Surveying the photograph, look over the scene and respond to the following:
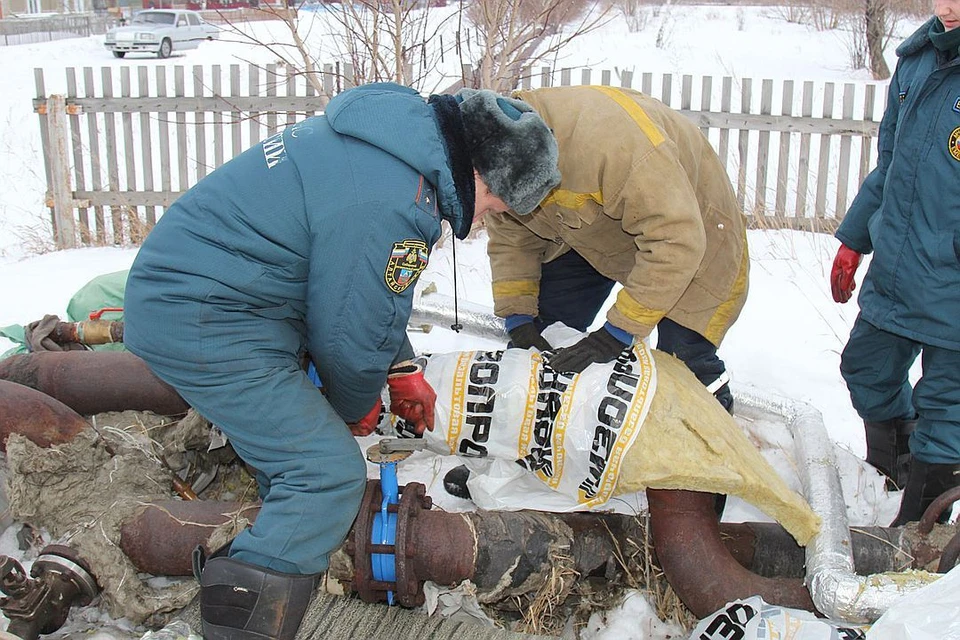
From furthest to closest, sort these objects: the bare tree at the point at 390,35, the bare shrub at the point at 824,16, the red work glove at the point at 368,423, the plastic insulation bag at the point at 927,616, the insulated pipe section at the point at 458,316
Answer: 1. the bare shrub at the point at 824,16
2. the bare tree at the point at 390,35
3. the insulated pipe section at the point at 458,316
4. the red work glove at the point at 368,423
5. the plastic insulation bag at the point at 927,616

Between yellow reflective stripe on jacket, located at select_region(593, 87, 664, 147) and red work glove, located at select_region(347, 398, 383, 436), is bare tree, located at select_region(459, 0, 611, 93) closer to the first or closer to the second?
yellow reflective stripe on jacket, located at select_region(593, 87, 664, 147)

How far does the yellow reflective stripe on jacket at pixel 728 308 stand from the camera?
3.03 meters

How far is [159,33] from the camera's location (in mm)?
22750

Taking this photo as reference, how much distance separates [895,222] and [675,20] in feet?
78.3

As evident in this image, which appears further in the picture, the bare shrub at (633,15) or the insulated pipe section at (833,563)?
the bare shrub at (633,15)

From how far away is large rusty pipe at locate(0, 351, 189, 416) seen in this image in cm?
303

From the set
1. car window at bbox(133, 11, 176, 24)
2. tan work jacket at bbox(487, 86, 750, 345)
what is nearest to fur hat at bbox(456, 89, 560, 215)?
tan work jacket at bbox(487, 86, 750, 345)

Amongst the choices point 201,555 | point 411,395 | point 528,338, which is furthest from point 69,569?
point 528,338

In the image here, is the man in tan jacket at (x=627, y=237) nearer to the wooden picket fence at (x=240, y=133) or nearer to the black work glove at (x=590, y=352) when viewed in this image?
the black work glove at (x=590, y=352)

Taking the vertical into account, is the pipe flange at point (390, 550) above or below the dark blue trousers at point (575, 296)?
below

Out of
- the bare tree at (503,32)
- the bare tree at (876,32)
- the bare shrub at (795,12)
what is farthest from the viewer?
the bare shrub at (795,12)

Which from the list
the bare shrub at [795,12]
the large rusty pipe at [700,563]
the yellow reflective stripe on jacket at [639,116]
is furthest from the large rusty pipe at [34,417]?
the bare shrub at [795,12]

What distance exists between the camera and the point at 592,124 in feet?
8.16

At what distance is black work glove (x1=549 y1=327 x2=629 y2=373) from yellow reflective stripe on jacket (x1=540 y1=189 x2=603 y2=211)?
15.3 inches
